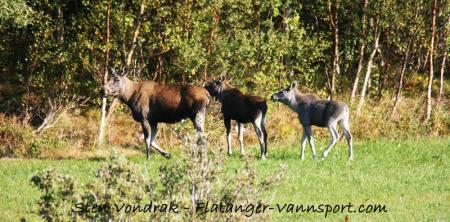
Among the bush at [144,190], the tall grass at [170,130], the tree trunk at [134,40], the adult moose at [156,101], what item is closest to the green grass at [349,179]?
the adult moose at [156,101]

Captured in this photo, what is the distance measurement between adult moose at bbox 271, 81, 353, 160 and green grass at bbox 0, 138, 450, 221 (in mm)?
535

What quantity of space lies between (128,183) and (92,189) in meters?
0.45

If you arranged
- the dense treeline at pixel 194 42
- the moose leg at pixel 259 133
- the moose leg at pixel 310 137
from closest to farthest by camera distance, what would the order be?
the moose leg at pixel 310 137, the moose leg at pixel 259 133, the dense treeline at pixel 194 42

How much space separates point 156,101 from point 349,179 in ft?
20.6

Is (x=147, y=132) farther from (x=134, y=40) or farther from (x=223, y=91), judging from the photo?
(x=134, y=40)

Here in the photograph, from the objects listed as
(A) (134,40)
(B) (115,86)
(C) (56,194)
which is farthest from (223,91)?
(C) (56,194)

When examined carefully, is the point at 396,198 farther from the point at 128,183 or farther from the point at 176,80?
the point at 176,80

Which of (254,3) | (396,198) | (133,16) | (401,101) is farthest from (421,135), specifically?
(396,198)

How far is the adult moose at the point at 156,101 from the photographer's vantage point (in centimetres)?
2232

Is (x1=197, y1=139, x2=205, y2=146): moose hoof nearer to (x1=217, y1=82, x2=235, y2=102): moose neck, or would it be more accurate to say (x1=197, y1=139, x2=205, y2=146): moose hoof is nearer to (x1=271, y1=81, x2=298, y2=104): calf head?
(x1=271, y1=81, x2=298, y2=104): calf head

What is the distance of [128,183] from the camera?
422 inches

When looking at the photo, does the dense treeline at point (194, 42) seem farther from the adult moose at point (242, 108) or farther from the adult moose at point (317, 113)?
the adult moose at point (317, 113)

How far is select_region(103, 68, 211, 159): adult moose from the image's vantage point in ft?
73.2

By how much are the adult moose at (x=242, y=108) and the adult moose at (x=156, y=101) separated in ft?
2.44
